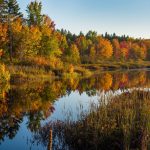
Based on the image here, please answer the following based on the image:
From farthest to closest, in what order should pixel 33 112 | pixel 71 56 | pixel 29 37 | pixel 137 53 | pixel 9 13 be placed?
pixel 137 53 < pixel 71 56 < pixel 9 13 < pixel 29 37 < pixel 33 112

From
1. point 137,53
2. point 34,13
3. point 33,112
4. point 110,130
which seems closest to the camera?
point 110,130

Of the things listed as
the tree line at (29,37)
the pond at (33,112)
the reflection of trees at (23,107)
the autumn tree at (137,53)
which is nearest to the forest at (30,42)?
the tree line at (29,37)

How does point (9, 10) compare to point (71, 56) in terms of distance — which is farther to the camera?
point (71, 56)

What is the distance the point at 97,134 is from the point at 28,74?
3964cm

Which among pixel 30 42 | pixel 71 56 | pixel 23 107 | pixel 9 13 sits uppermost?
pixel 9 13

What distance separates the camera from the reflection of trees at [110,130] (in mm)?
13500

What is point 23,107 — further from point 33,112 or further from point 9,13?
point 9,13

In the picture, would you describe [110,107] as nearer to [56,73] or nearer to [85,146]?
[85,146]

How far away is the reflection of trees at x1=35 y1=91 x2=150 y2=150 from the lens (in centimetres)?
1350

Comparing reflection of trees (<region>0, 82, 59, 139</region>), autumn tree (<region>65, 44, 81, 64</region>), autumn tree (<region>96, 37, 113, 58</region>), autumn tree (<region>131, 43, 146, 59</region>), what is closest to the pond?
reflection of trees (<region>0, 82, 59, 139</region>)

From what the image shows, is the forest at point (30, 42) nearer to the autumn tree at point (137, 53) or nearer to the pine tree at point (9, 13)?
the pine tree at point (9, 13)

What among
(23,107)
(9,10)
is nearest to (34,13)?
(9,10)

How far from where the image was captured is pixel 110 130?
14.2 m

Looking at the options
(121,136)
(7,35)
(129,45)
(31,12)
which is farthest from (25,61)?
(129,45)
